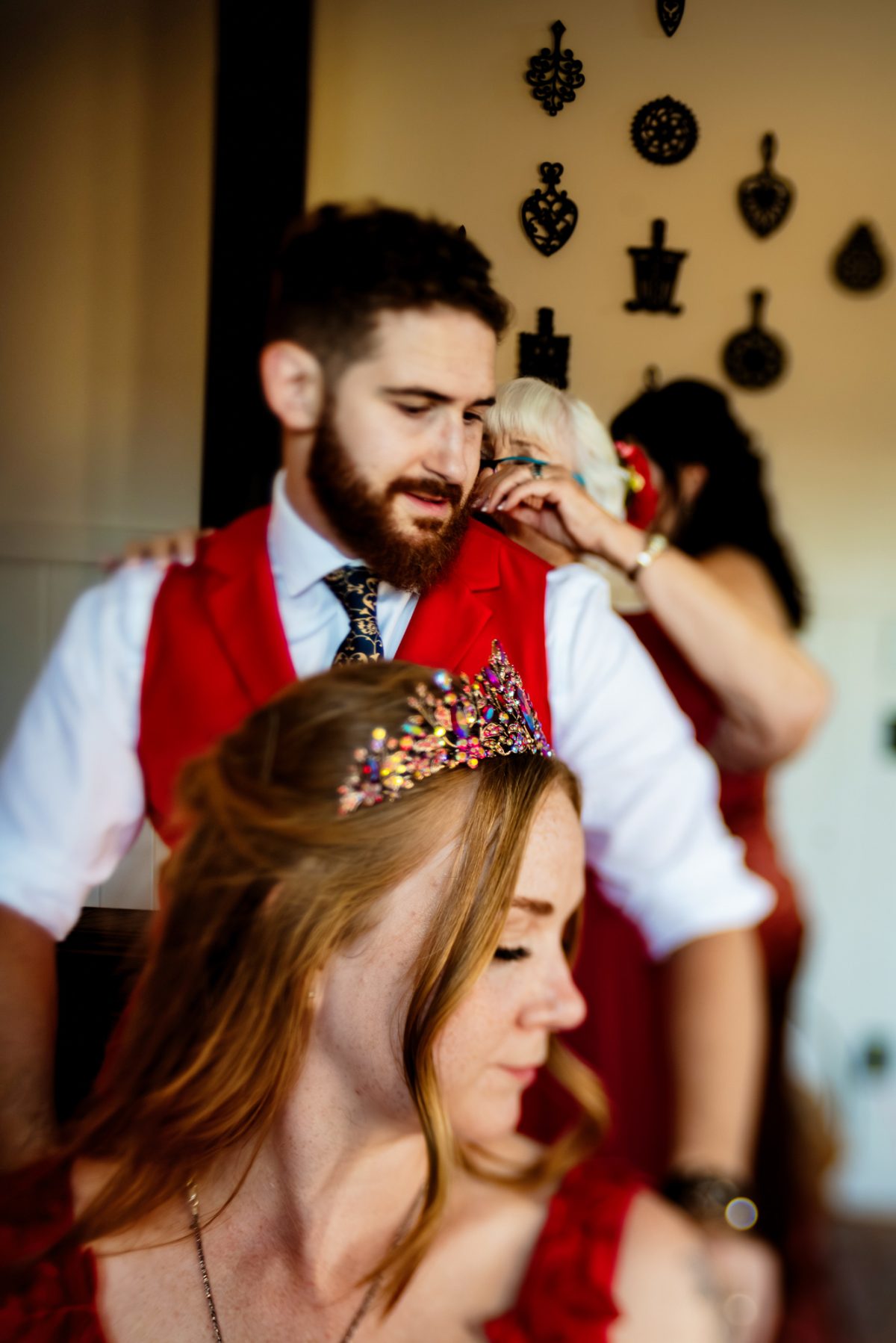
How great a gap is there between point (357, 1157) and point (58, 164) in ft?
1.98

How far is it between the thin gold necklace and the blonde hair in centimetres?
46

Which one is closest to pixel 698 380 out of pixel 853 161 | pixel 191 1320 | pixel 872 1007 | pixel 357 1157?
pixel 853 161

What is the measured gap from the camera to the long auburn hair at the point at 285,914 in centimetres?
51

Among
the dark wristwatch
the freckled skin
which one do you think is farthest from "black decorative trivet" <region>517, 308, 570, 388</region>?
the dark wristwatch

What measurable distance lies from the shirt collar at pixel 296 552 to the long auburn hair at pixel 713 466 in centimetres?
18

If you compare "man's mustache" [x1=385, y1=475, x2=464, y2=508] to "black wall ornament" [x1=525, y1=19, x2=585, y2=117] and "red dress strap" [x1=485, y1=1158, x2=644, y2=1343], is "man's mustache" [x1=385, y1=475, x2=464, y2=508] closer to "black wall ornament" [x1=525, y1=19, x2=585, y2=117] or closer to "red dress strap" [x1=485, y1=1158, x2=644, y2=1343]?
"black wall ornament" [x1=525, y1=19, x2=585, y2=117]

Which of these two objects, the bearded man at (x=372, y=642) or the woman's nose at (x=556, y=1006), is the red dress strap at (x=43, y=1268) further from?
the woman's nose at (x=556, y=1006)

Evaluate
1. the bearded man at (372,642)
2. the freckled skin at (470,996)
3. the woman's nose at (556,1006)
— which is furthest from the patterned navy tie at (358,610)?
the woman's nose at (556,1006)

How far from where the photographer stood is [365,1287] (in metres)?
0.63

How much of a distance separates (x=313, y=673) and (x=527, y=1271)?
409 mm

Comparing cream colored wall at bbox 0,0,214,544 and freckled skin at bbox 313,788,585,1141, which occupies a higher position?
cream colored wall at bbox 0,0,214,544

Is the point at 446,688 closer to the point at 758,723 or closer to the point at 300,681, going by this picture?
the point at 300,681

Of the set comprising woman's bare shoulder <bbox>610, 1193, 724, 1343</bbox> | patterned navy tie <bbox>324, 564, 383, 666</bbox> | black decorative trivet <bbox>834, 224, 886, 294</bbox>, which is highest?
black decorative trivet <bbox>834, 224, 886, 294</bbox>

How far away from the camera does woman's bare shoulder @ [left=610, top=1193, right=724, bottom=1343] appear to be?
588 millimetres
